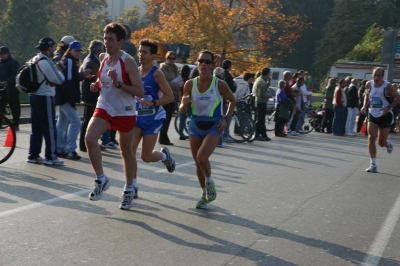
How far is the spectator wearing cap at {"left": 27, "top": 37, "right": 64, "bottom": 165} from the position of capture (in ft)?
37.5

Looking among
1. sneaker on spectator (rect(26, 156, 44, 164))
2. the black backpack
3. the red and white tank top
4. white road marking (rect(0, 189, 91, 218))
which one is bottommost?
sneaker on spectator (rect(26, 156, 44, 164))

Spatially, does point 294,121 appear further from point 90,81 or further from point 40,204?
point 40,204

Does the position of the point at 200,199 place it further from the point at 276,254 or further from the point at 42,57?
the point at 42,57

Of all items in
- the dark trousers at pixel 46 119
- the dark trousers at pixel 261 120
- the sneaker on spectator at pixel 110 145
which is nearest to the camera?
the dark trousers at pixel 46 119

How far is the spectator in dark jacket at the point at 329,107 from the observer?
24547 millimetres

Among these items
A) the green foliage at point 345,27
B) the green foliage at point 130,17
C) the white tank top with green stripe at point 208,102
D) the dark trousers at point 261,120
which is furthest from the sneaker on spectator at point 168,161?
the green foliage at point 130,17

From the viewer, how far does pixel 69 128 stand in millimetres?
12742

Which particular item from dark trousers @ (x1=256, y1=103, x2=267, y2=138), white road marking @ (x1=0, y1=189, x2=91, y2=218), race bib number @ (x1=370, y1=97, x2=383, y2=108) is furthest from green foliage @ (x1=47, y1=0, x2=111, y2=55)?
white road marking @ (x1=0, y1=189, x2=91, y2=218)

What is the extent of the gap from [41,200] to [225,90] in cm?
225

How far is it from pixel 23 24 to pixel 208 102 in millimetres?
53709

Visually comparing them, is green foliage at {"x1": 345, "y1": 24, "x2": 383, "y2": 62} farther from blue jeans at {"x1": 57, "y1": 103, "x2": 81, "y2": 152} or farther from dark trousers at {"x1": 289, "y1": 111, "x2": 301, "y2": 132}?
blue jeans at {"x1": 57, "y1": 103, "x2": 81, "y2": 152}

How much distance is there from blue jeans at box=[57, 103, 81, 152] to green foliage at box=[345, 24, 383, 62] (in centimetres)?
4306

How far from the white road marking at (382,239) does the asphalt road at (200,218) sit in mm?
10

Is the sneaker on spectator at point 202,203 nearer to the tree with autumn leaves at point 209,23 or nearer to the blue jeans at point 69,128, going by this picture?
the blue jeans at point 69,128
